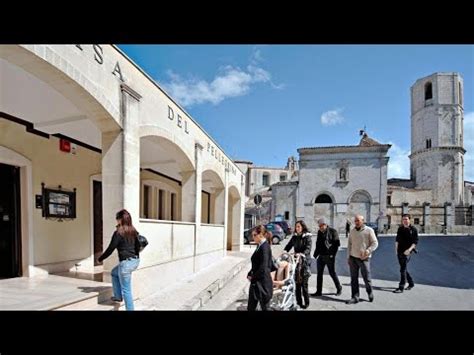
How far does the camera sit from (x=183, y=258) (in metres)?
7.00

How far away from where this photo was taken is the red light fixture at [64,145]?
626 cm

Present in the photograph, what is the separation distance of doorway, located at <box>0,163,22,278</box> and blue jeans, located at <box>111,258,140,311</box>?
8.39 feet

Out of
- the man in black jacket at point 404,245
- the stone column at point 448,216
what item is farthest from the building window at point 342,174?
the man in black jacket at point 404,245

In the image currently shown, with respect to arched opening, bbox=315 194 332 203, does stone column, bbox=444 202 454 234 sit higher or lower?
lower

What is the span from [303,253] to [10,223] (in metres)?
5.48

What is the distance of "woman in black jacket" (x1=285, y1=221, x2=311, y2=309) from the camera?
5.05 meters

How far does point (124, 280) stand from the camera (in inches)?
161

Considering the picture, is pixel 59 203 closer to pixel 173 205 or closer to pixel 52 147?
pixel 52 147

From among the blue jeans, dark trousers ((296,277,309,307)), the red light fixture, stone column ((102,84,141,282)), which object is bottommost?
dark trousers ((296,277,309,307))

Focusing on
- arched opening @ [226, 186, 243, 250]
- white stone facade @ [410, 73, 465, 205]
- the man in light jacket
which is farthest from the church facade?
the man in light jacket

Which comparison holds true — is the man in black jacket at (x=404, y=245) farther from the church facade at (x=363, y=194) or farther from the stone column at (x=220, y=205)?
the church facade at (x=363, y=194)

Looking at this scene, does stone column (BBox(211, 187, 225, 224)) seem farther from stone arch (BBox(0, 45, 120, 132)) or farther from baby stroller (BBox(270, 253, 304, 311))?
stone arch (BBox(0, 45, 120, 132))

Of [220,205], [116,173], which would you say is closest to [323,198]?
[220,205]
